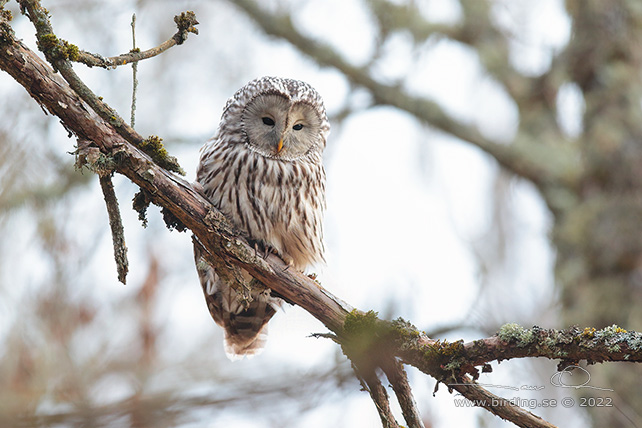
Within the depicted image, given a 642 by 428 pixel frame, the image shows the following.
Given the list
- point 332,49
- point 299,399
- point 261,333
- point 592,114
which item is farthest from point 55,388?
point 592,114

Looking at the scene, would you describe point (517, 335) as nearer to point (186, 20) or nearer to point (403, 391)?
point (403, 391)

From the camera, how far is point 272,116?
3.64m

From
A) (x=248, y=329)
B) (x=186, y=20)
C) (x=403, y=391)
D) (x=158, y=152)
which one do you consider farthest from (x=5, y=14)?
(x=248, y=329)

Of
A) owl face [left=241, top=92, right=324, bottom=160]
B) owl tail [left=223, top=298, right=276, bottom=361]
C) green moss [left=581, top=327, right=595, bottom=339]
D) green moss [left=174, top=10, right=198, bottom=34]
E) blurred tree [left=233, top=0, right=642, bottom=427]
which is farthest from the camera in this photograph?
blurred tree [left=233, top=0, right=642, bottom=427]

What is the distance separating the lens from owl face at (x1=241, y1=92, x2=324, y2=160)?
3529 mm

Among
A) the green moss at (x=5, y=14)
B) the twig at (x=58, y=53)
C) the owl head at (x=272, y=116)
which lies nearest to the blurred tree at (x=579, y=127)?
the owl head at (x=272, y=116)

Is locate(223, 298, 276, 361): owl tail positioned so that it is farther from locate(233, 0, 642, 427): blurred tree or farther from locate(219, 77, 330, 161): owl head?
locate(233, 0, 642, 427): blurred tree

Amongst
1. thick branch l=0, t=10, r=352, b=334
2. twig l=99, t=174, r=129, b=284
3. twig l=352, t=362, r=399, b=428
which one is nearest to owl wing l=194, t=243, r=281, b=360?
thick branch l=0, t=10, r=352, b=334

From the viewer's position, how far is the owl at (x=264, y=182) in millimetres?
3238

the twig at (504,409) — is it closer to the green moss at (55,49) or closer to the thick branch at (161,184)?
the thick branch at (161,184)

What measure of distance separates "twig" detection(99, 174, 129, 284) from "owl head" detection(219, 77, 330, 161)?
4.15 feet

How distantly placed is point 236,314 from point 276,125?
42.8 inches

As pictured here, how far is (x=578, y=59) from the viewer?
19.2 ft

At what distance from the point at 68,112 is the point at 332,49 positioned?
4.01 m
